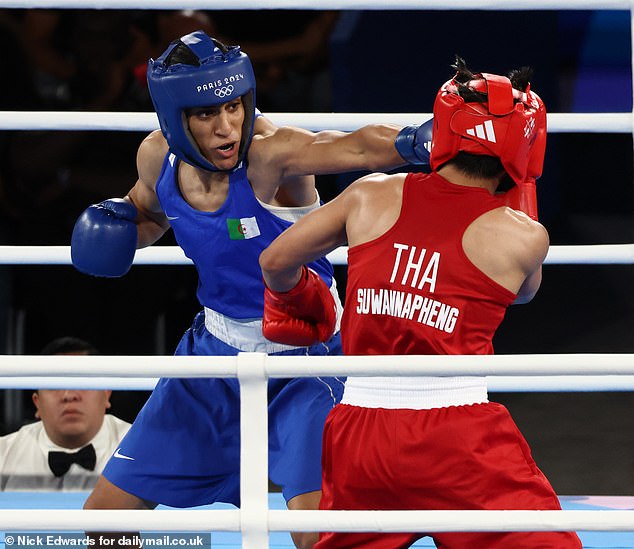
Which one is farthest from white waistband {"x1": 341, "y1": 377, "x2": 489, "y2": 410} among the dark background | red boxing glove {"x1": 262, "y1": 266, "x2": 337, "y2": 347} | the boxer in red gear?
the dark background

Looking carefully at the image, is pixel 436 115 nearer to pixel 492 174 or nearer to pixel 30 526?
pixel 492 174

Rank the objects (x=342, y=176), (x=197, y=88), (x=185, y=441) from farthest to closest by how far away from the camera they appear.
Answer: (x=342, y=176), (x=185, y=441), (x=197, y=88)

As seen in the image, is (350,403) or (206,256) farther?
(206,256)

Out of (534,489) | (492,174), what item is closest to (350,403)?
(534,489)

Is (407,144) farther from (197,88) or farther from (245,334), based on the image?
(245,334)

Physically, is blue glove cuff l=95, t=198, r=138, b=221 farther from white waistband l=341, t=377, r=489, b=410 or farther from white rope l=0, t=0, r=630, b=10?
white waistband l=341, t=377, r=489, b=410

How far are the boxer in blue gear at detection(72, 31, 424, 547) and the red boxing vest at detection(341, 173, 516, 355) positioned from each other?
1.22 feet

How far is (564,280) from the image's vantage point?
5227mm

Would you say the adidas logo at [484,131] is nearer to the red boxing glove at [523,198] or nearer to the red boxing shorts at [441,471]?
the red boxing glove at [523,198]

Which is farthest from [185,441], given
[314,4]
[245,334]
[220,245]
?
[314,4]

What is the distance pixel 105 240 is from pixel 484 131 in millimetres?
952

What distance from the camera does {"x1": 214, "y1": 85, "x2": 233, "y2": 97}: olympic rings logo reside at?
91.4 inches

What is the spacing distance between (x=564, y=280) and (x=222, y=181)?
122 inches

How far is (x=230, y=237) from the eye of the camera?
2.40m
